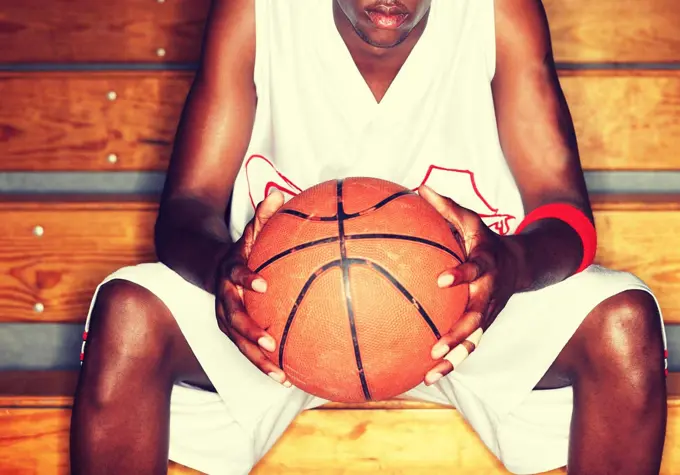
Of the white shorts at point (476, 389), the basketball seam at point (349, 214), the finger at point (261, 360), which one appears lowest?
the white shorts at point (476, 389)

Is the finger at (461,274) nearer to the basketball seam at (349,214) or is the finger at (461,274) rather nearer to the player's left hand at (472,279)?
the player's left hand at (472,279)

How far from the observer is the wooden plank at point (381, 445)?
125 centimetres

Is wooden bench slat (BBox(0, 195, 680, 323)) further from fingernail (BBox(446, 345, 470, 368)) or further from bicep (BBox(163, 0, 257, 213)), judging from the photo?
fingernail (BBox(446, 345, 470, 368))

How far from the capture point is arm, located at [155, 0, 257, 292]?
3.60 feet

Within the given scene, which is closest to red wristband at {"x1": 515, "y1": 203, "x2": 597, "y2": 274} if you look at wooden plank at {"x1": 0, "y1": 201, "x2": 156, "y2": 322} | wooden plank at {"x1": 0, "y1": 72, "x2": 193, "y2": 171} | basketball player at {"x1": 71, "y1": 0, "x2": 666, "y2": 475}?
basketball player at {"x1": 71, "y1": 0, "x2": 666, "y2": 475}

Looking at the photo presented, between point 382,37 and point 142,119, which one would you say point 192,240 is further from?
point 142,119

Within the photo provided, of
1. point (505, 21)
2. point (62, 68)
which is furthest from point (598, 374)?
point (62, 68)

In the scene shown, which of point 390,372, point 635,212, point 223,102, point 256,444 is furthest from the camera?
point 635,212

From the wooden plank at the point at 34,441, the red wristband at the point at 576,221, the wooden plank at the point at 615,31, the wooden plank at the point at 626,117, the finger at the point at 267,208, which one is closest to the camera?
the finger at the point at 267,208

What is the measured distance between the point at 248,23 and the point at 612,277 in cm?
69

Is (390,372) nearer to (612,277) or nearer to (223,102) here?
(612,277)

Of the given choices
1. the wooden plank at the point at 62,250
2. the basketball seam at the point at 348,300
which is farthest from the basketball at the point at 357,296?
the wooden plank at the point at 62,250

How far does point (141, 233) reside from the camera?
1.58 metres

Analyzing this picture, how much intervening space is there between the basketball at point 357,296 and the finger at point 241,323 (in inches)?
0.4
